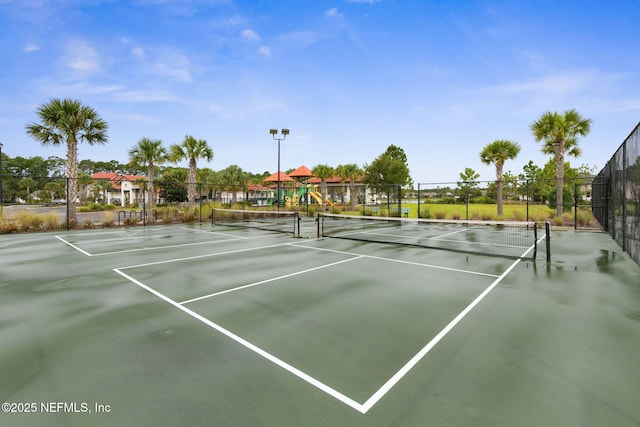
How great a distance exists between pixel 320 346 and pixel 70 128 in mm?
21982

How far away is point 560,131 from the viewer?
70.8ft

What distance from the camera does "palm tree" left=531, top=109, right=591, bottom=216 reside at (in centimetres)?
2156

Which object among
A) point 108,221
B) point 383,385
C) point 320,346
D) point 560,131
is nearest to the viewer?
point 383,385

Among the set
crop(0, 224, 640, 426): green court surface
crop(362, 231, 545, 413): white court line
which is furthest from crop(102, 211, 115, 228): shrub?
crop(362, 231, 545, 413): white court line

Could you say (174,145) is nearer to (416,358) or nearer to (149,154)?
(149,154)

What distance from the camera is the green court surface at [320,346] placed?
2.46 m

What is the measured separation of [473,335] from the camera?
12.7ft

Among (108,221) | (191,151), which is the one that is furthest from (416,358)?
(191,151)

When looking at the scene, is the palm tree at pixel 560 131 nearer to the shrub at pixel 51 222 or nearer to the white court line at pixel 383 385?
the white court line at pixel 383 385

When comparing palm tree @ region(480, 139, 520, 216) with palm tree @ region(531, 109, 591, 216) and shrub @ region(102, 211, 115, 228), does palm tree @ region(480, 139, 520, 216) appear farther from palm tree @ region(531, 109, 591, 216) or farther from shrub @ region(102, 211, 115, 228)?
shrub @ region(102, 211, 115, 228)

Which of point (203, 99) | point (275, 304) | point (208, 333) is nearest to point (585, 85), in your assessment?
point (275, 304)

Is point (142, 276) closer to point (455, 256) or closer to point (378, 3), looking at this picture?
point (455, 256)

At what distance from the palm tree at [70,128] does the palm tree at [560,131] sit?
31.0 metres

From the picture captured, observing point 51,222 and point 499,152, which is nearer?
point 51,222
